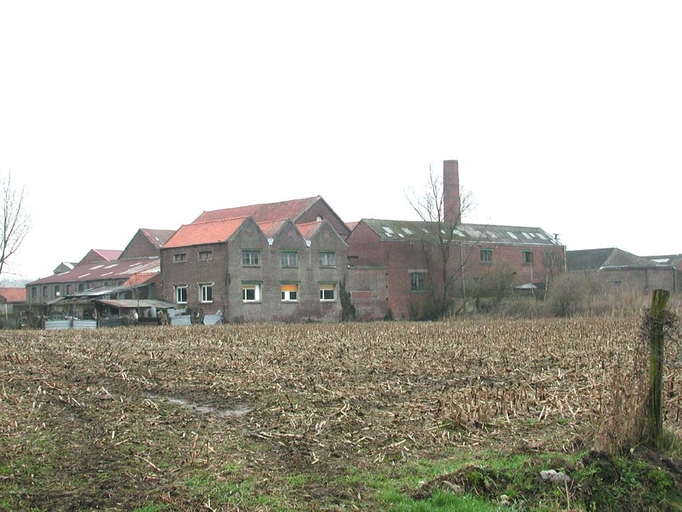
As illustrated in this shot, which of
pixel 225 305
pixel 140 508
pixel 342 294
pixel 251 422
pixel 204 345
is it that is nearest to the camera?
pixel 140 508

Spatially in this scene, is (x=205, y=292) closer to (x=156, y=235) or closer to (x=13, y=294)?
(x=156, y=235)

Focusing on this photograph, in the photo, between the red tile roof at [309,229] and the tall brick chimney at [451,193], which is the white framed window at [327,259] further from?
the tall brick chimney at [451,193]

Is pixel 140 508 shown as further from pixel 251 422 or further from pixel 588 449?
pixel 588 449

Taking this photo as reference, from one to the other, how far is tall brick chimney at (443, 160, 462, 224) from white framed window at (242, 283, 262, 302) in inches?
673

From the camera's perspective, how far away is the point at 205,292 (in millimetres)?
51969

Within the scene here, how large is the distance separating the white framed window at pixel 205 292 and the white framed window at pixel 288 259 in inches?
203

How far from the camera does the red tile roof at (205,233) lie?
5200 cm

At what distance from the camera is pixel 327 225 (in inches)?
2203

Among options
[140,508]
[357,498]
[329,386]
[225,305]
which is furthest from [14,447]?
[225,305]

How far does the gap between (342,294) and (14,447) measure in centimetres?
4641

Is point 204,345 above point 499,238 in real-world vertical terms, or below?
below

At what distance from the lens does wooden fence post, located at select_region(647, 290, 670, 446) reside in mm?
8555

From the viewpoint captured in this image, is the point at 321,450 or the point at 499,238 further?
the point at 499,238

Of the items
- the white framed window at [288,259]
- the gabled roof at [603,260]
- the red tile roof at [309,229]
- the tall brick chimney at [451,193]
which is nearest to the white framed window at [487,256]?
the tall brick chimney at [451,193]
